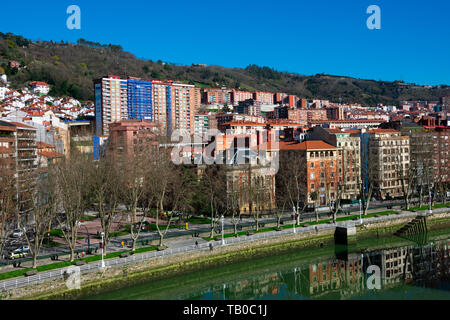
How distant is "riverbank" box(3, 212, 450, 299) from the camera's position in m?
28.1

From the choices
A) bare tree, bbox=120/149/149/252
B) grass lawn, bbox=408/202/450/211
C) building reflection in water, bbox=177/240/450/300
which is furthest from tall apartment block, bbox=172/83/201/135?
building reflection in water, bbox=177/240/450/300

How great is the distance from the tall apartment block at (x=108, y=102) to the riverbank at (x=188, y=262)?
70.0 metres

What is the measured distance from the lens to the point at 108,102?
104625 mm

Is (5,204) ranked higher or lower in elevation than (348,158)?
lower

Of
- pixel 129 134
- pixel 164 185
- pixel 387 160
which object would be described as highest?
pixel 129 134

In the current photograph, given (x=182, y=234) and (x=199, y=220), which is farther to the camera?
(x=199, y=220)

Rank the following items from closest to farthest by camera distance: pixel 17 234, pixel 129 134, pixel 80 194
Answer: pixel 80 194 < pixel 17 234 < pixel 129 134

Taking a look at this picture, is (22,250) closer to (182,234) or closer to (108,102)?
(182,234)

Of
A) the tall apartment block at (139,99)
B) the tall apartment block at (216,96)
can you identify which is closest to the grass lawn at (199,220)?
the tall apartment block at (139,99)

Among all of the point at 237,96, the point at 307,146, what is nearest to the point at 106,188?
the point at 307,146

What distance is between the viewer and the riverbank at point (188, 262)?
28.1m

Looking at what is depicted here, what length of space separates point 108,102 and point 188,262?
7669 centimetres

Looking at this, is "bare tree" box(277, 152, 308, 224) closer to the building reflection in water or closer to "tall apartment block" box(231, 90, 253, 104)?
the building reflection in water
